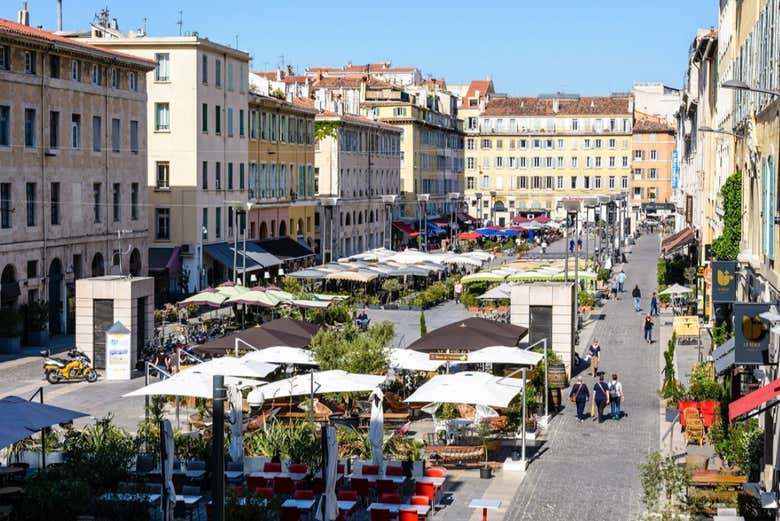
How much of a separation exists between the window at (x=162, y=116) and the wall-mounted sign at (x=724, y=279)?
39809 millimetres

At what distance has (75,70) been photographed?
54312 mm

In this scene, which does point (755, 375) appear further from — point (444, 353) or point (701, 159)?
point (701, 159)

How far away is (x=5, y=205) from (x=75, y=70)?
7943mm

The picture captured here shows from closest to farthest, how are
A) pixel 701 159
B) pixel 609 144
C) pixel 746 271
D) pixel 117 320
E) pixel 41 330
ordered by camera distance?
pixel 746 271 < pixel 117 320 < pixel 41 330 < pixel 701 159 < pixel 609 144

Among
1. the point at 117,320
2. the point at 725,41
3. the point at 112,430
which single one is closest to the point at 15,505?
the point at 112,430

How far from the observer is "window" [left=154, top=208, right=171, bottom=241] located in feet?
228

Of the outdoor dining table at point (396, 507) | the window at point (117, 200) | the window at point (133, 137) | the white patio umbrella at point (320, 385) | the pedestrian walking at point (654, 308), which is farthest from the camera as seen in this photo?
the window at point (133, 137)

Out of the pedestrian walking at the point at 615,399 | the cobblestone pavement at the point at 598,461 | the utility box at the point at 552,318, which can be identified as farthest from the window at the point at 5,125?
the pedestrian walking at the point at 615,399

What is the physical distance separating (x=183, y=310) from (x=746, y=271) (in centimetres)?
2525

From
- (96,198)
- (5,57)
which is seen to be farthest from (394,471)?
(96,198)

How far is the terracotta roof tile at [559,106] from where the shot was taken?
152 meters

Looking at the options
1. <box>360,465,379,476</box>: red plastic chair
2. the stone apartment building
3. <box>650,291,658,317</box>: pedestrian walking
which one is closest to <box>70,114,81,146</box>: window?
the stone apartment building

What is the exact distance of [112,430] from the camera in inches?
1041

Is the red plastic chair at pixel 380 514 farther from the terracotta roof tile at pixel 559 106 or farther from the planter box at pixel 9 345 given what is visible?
the terracotta roof tile at pixel 559 106
